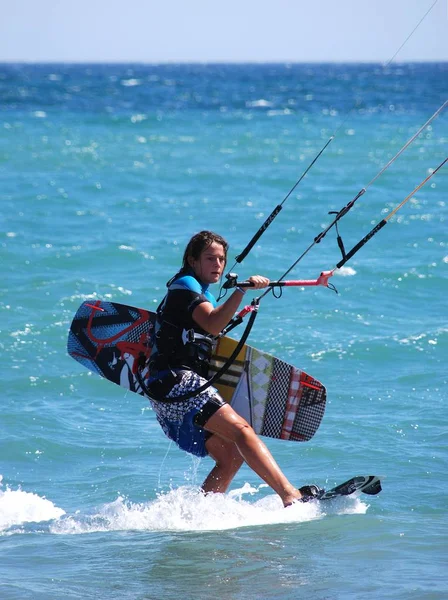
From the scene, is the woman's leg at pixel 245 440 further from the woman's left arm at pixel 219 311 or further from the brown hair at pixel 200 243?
the brown hair at pixel 200 243

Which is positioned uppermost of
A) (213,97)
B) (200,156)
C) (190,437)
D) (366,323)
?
(213,97)

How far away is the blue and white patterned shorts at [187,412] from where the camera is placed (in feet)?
17.6

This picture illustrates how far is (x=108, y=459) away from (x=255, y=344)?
120 inches

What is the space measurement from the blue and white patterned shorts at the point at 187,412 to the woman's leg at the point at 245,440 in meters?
0.07

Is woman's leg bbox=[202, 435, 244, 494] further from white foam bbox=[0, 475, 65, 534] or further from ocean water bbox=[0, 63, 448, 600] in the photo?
white foam bbox=[0, 475, 65, 534]

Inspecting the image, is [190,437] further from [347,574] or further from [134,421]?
[134,421]

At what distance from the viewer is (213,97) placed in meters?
57.8

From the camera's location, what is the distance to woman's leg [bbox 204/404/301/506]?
17.5 feet

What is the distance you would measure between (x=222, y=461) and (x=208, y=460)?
174 cm

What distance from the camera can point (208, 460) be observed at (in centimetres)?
729

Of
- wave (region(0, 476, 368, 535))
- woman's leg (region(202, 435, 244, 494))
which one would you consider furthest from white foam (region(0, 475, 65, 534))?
woman's leg (region(202, 435, 244, 494))

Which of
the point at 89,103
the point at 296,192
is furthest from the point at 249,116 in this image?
the point at 296,192

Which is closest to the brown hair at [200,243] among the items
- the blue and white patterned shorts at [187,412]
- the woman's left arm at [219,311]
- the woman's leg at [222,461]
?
the woman's left arm at [219,311]

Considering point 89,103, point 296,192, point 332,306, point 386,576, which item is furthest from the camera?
point 89,103
